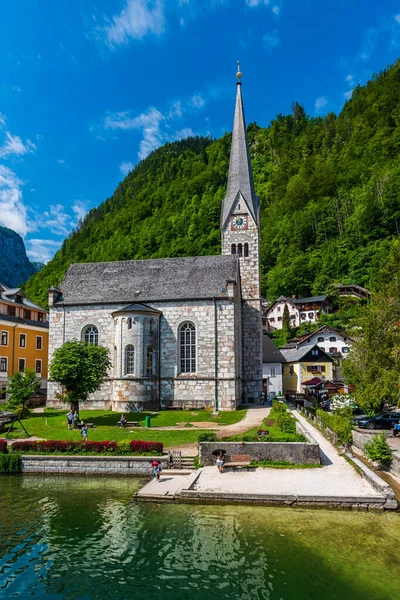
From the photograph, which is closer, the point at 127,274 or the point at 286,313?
the point at 127,274

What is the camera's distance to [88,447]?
26453mm

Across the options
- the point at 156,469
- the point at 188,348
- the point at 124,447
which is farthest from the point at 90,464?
the point at 188,348

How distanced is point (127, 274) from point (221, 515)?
34667 millimetres

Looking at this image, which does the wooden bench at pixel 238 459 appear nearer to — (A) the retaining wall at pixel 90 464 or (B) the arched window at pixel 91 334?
(A) the retaining wall at pixel 90 464

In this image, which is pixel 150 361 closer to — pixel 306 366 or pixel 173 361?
pixel 173 361

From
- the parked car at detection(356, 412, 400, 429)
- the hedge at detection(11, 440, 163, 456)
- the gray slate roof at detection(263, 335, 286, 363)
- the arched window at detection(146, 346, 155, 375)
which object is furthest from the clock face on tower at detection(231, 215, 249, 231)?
the hedge at detection(11, 440, 163, 456)

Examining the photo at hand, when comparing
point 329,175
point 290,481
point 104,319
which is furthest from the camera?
point 329,175

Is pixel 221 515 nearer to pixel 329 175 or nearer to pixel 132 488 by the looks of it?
pixel 132 488

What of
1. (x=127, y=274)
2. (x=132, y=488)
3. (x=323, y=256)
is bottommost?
(x=132, y=488)

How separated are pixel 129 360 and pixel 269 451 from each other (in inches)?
833

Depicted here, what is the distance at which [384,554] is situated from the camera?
14094 millimetres

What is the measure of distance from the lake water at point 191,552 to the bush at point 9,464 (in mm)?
5652

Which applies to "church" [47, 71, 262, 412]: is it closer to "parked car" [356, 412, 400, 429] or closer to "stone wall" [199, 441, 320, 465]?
"parked car" [356, 412, 400, 429]

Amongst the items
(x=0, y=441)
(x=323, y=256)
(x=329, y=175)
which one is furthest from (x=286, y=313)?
(x=0, y=441)
